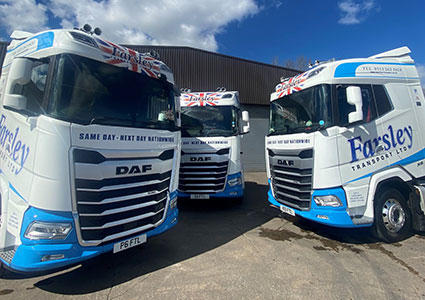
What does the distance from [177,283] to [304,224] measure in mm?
3283

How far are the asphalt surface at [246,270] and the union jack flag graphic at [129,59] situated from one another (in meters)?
2.79

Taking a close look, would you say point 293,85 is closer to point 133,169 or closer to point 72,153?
point 133,169

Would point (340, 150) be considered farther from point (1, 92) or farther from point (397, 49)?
point (1, 92)

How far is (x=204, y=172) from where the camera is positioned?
18.2 ft

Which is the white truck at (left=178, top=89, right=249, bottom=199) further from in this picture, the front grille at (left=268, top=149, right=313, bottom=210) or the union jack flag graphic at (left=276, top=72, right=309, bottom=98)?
the union jack flag graphic at (left=276, top=72, right=309, bottom=98)

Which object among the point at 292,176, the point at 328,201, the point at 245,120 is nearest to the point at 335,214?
the point at 328,201

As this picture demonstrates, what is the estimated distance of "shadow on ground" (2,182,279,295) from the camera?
9.25 ft

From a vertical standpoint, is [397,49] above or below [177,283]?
above

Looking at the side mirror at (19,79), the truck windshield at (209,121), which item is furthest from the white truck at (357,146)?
the side mirror at (19,79)

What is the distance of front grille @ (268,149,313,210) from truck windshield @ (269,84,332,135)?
474 millimetres

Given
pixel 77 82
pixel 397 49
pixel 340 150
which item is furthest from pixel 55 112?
pixel 397 49

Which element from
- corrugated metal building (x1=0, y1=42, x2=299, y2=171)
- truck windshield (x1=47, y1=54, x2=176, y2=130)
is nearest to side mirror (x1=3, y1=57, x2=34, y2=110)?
truck windshield (x1=47, y1=54, x2=176, y2=130)

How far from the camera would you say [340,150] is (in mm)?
3652

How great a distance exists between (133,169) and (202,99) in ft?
11.9
